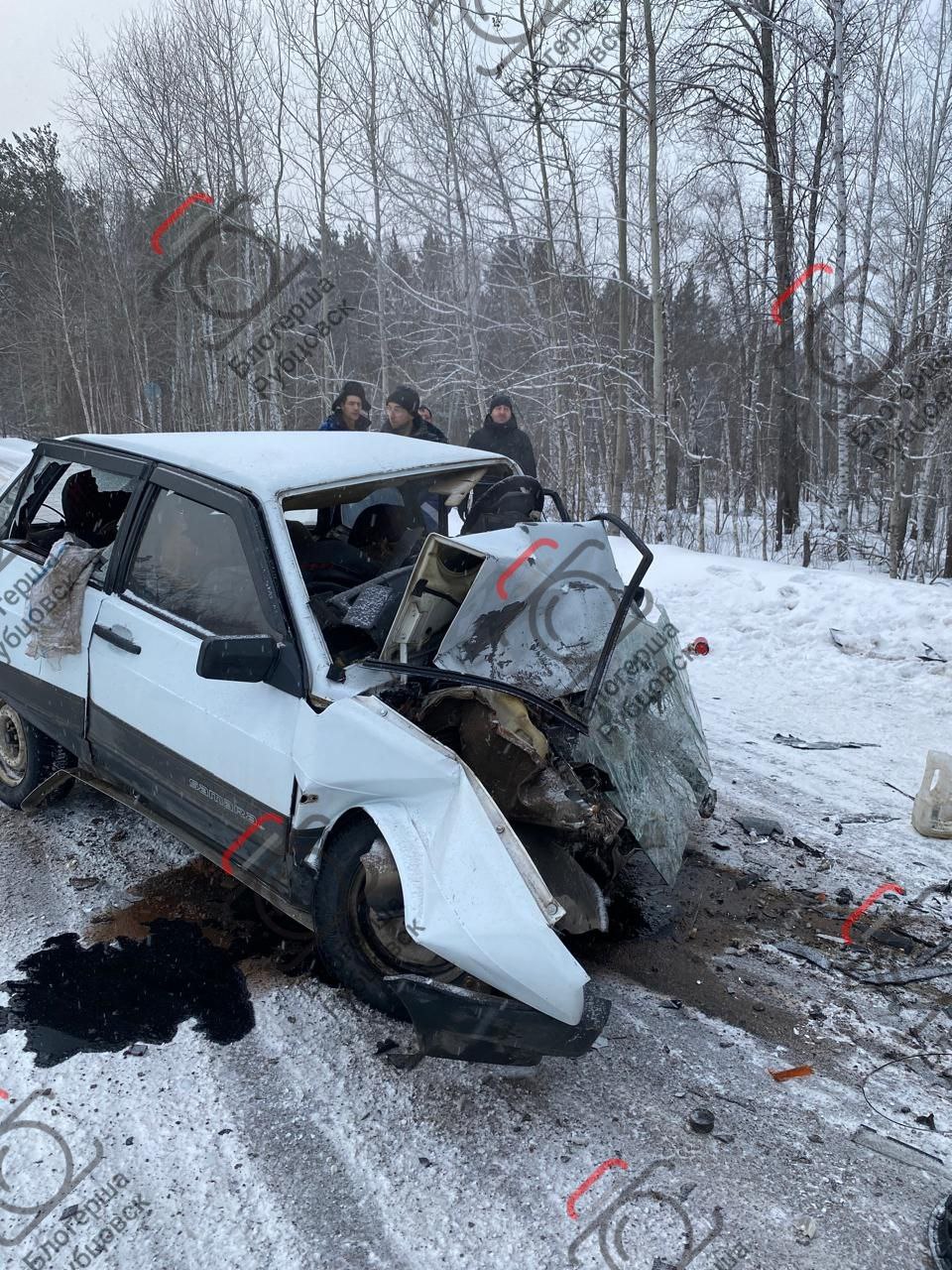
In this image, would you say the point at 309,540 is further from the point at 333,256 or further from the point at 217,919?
the point at 333,256

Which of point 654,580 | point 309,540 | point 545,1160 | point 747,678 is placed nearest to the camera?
→ point 545,1160

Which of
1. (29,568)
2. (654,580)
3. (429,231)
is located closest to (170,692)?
(29,568)

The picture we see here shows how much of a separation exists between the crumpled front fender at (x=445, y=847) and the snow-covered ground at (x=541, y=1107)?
0.47 meters

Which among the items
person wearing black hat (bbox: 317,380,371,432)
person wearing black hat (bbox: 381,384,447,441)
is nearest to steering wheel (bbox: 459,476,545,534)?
person wearing black hat (bbox: 381,384,447,441)

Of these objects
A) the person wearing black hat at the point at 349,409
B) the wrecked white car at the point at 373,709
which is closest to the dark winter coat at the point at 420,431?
the person wearing black hat at the point at 349,409

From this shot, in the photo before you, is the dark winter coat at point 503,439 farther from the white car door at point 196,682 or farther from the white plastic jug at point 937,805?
the white car door at point 196,682

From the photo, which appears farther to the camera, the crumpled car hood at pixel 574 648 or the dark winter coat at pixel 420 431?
the dark winter coat at pixel 420 431

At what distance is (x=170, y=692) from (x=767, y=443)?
20.4 m

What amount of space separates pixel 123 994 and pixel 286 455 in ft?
6.79

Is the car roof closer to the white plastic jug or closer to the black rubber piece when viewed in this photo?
the white plastic jug

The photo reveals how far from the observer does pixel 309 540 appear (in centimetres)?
380

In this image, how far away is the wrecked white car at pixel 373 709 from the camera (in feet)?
8.03

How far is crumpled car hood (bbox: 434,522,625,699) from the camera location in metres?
3.08

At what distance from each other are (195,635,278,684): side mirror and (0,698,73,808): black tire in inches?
67.0
